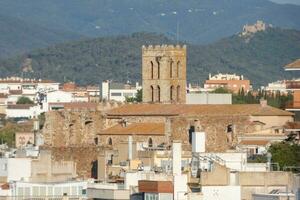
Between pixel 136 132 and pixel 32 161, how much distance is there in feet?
112

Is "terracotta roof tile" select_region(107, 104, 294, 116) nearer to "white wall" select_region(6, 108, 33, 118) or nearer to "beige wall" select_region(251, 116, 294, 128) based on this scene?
"beige wall" select_region(251, 116, 294, 128)

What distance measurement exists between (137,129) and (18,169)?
35951 mm

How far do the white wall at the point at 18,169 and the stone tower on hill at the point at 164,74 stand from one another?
55.8 metres

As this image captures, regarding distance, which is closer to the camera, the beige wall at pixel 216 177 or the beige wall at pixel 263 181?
the beige wall at pixel 216 177

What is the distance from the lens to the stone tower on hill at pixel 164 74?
101 meters

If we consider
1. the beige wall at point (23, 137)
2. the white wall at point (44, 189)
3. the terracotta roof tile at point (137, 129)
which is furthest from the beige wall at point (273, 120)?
the white wall at point (44, 189)

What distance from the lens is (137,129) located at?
78.2 metres

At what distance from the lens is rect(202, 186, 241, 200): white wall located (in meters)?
36.3

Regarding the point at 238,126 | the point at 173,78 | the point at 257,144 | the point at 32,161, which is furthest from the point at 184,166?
the point at 173,78

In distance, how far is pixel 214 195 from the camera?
36.4 m

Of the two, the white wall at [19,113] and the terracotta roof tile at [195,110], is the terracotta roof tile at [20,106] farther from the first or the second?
the terracotta roof tile at [195,110]

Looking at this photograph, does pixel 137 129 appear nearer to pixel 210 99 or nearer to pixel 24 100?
pixel 210 99

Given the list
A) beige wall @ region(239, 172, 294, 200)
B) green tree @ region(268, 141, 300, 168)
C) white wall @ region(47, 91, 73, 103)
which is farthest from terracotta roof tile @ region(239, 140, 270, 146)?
white wall @ region(47, 91, 73, 103)

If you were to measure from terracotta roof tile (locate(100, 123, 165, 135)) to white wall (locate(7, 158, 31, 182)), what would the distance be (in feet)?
107
